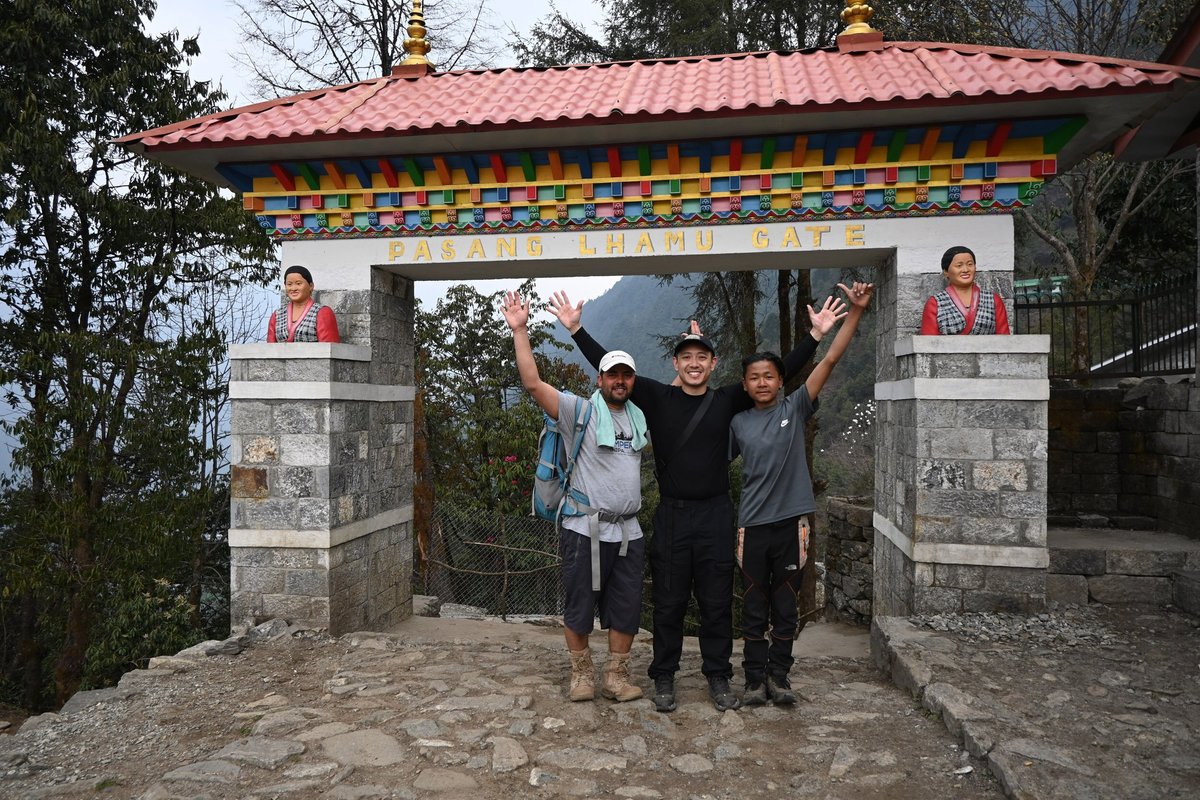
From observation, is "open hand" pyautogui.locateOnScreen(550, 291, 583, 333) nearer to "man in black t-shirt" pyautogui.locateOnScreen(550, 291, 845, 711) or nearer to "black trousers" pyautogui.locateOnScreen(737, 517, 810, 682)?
"man in black t-shirt" pyautogui.locateOnScreen(550, 291, 845, 711)

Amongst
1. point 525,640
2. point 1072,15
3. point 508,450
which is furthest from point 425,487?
point 1072,15

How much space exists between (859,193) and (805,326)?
974cm

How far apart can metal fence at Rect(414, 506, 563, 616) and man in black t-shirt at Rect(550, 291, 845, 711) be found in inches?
295

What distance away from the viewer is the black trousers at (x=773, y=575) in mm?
4137

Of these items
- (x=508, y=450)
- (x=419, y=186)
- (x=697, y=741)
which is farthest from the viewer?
(x=508, y=450)

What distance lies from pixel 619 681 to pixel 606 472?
121cm

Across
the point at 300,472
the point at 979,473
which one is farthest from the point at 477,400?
the point at 979,473

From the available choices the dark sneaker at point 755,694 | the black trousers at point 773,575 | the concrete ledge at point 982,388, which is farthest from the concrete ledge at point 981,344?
the dark sneaker at point 755,694

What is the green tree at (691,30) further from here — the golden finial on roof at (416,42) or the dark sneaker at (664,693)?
the dark sneaker at (664,693)

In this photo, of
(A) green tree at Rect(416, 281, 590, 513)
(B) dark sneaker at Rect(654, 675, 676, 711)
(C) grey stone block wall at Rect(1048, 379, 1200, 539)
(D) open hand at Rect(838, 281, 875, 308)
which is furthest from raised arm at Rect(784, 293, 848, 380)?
(A) green tree at Rect(416, 281, 590, 513)

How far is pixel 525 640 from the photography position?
687 cm

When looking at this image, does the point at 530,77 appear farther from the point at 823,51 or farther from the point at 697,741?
the point at 697,741

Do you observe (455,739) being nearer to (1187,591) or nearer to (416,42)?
(1187,591)

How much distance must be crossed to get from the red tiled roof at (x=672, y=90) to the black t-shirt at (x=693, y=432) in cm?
209
